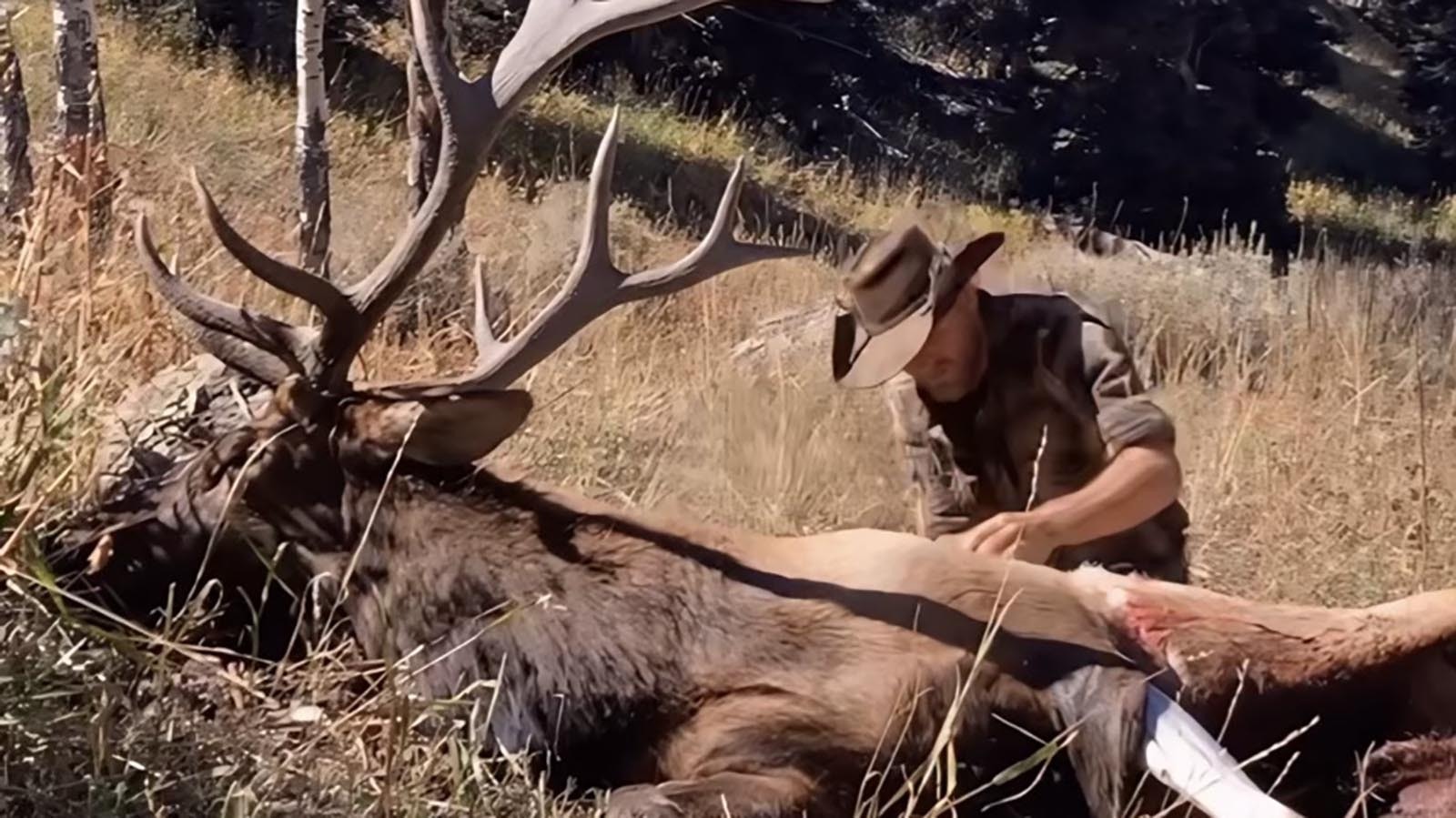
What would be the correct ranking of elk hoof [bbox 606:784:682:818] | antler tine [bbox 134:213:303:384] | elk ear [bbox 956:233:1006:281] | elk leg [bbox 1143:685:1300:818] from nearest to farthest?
elk hoof [bbox 606:784:682:818] < elk leg [bbox 1143:685:1300:818] < antler tine [bbox 134:213:303:384] < elk ear [bbox 956:233:1006:281]

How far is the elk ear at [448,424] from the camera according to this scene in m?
4.12

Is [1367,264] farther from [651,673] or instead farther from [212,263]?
[651,673]

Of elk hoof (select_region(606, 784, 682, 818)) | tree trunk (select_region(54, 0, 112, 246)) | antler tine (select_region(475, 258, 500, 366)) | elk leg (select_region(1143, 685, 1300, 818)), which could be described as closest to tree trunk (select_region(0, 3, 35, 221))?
tree trunk (select_region(54, 0, 112, 246))

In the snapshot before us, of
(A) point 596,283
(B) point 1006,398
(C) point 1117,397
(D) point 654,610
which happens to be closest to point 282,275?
(A) point 596,283

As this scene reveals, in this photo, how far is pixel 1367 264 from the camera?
1509 centimetres

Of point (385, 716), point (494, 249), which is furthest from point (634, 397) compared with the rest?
point (494, 249)

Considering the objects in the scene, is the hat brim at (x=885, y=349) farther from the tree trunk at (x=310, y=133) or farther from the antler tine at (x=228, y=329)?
the tree trunk at (x=310, y=133)

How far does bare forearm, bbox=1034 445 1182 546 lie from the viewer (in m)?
4.58

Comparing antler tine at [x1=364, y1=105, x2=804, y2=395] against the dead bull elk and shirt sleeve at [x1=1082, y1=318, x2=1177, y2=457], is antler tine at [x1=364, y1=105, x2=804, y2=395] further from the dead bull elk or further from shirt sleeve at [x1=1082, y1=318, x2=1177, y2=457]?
shirt sleeve at [x1=1082, y1=318, x2=1177, y2=457]

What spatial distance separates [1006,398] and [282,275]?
1851mm

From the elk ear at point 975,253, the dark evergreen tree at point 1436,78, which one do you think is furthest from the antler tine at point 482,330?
the dark evergreen tree at point 1436,78

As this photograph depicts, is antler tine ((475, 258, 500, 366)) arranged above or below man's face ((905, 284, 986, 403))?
above

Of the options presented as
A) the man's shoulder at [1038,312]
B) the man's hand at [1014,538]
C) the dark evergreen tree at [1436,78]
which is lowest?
the dark evergreen tree at [1436,78]

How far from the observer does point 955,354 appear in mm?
5102
